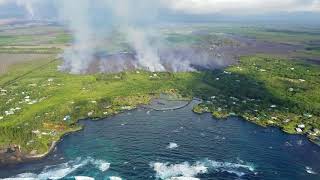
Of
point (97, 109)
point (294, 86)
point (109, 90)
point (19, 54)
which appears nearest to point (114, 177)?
point (97, 109)

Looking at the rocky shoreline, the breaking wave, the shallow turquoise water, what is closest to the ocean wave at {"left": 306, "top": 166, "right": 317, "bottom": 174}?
the shallow turquoise water

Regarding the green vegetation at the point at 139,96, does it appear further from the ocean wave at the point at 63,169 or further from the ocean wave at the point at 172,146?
the ocean wave at the point at 172,146

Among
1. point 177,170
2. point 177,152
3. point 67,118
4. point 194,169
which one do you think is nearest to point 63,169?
point 177,170

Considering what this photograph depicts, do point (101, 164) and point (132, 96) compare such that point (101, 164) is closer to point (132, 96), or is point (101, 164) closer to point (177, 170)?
point (177, 170)

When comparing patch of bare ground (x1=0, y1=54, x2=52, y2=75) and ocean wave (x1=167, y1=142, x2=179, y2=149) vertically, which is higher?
patch of bare ground (x1=0, y1=54, x2=52, y2=75)

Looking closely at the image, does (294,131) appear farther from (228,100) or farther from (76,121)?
(76,121)

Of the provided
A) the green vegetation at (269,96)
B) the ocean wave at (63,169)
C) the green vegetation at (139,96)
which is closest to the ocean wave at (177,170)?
the ocean wave at (63,169)

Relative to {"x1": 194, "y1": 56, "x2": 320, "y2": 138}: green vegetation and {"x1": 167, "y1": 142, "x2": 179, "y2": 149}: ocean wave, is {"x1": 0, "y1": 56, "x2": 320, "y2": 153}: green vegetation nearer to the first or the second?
{"x1": 194, "y1": 56, "x2": 320, "y2": 138}: green vegetation
